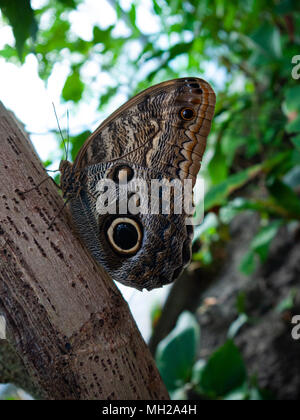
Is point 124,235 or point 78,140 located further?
point 78,140

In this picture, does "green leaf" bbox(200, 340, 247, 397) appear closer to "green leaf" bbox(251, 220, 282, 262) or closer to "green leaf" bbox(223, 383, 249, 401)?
"green leaf" bbox(223, 383, 249, 401)

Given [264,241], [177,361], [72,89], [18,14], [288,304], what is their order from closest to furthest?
[18,14], [72,89], [177,361], [264,241], [288,304]

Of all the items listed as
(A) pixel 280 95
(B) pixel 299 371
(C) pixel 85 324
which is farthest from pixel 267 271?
(C) pixel 85 324

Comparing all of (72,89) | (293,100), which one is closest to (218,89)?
(293,100)

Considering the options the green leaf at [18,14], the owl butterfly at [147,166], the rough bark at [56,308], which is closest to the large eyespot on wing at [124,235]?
the owl butterfly at [147,166]

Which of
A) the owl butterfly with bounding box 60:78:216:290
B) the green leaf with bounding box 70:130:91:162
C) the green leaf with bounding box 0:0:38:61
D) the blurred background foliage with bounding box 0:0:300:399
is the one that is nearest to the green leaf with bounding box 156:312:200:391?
the blurred background foliage with bounding box 0:0:300:399

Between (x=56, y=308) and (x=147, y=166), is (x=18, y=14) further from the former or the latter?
(x=56, y=308)

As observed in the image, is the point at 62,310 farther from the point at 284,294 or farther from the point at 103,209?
the point at 284,294
